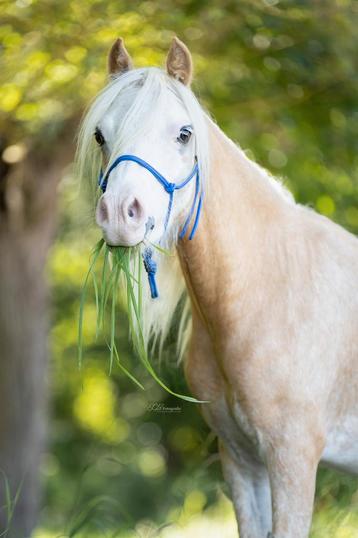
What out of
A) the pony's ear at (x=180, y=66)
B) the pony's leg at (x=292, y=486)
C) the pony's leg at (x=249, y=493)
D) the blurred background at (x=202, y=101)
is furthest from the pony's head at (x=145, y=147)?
the pony's leg at (x=249, y=493)

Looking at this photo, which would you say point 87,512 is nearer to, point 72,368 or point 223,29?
point 223,29

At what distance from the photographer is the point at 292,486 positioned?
3154 millimetres

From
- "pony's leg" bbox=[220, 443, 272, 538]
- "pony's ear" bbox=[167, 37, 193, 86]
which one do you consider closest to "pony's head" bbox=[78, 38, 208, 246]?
"pony's ear" bbox=[167, 37, 193, 86]

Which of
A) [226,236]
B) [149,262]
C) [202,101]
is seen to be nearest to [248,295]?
[226,236]

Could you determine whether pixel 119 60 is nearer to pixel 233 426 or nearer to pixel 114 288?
pixel 114 288

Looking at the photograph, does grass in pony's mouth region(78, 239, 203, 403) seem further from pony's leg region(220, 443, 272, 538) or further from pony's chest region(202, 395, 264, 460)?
pony's leg region(220, 443, 272, 538)

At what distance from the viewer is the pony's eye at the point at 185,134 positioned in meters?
2.95

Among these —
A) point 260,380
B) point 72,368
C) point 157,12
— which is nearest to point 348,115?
point 157,12

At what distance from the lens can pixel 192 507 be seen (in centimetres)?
524

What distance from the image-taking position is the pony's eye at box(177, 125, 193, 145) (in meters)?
2.95

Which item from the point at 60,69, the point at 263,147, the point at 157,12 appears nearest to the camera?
the point at 157,12

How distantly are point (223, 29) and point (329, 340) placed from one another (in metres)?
2.83

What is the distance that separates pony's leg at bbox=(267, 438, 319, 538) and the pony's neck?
581mm

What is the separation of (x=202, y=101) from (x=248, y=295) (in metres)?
2.51
